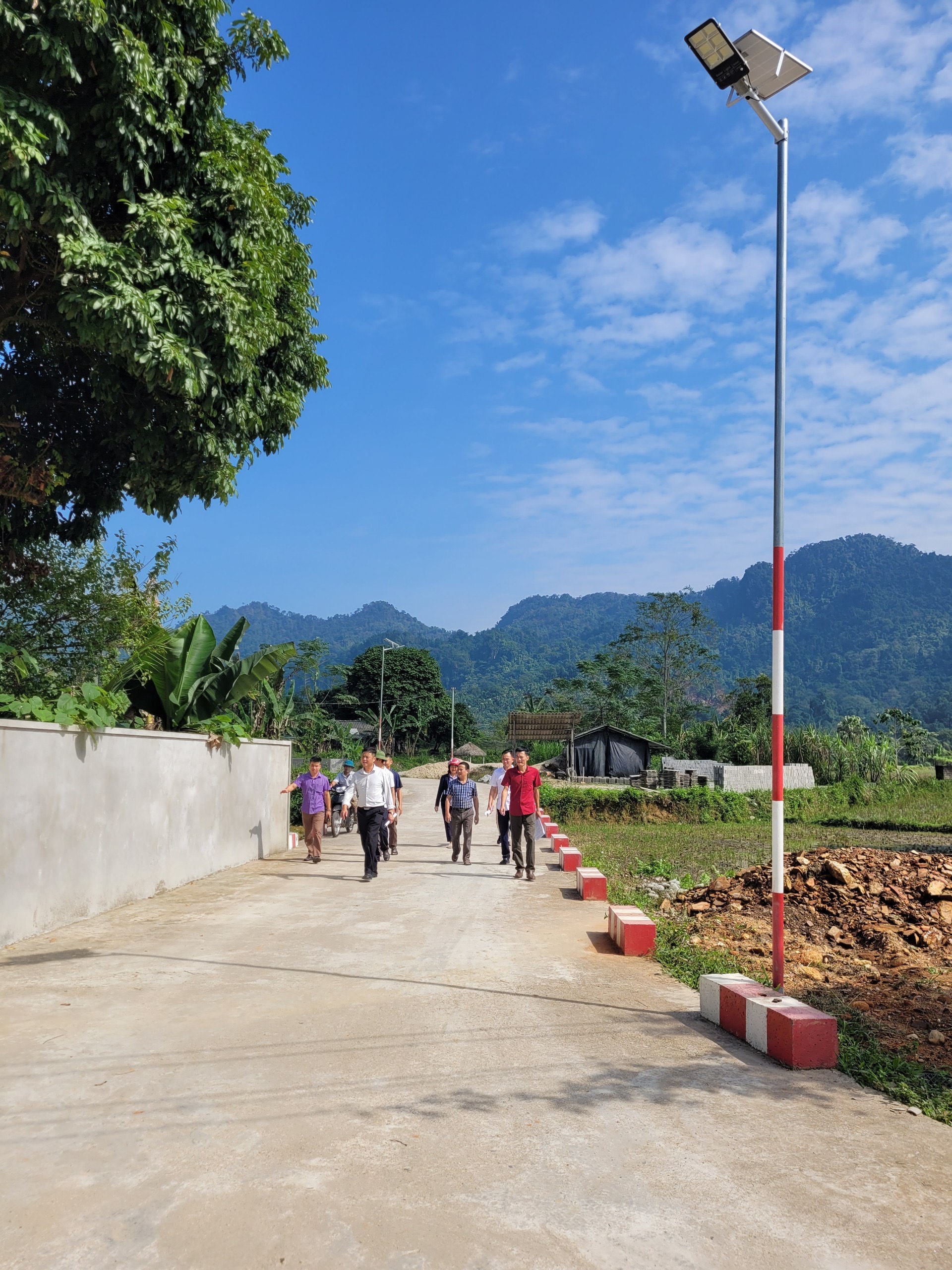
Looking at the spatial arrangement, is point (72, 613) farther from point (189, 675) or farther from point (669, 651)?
point (669, 651)

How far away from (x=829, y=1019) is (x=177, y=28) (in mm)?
10787

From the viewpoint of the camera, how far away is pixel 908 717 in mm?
67688

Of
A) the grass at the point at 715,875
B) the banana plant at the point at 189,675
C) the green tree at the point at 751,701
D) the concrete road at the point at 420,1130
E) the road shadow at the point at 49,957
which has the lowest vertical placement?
the grass at the point at 715,875

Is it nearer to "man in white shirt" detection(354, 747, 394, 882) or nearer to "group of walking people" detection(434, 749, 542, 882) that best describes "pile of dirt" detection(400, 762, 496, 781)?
"group of walking people" detection(434, 749, 542, 882)

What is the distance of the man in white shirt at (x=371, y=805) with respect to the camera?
1272 cm

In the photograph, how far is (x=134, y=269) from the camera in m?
9.20

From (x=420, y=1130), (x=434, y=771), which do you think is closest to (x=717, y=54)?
(x=420, y=1130)

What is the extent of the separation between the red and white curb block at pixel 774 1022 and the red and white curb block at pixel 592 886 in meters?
5.92

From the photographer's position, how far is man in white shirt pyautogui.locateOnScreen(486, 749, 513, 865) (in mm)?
14656

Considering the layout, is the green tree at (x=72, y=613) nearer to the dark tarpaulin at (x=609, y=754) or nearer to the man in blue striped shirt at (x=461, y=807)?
the man in blue striped shirt at (x=461, y=807)

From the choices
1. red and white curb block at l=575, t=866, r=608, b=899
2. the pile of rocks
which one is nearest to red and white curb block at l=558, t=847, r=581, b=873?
the pile of rocks

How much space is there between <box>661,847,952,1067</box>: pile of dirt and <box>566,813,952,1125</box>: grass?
0.70 feet

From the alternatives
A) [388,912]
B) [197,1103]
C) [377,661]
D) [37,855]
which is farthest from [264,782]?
[377,661]

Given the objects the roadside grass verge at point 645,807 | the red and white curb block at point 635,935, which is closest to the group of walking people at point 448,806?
the red and white curb block at point 635,935
